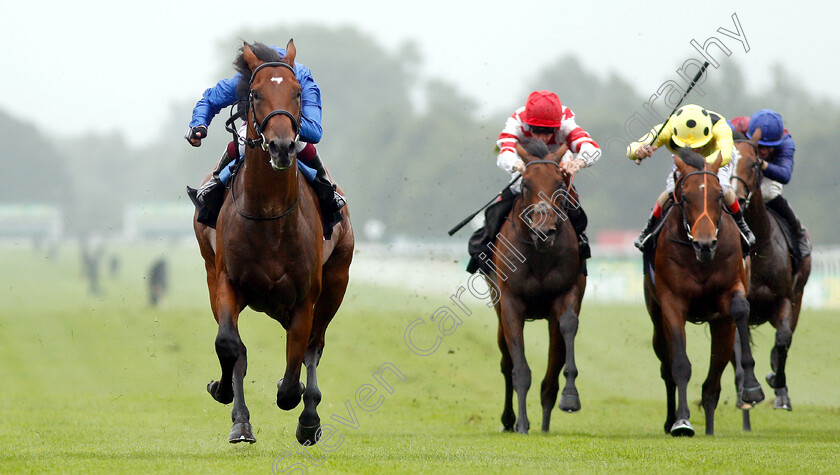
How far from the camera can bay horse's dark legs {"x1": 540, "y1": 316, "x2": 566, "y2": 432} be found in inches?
390

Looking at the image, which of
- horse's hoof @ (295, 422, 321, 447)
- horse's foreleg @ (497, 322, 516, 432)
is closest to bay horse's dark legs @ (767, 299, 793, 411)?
horse's foreleg @ (497, 322, 516, 432)

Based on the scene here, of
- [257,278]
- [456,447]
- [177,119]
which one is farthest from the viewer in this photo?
[177,119]

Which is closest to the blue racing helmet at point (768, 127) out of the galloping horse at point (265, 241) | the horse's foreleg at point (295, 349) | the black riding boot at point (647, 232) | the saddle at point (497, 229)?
the black riding boot at point (647, 232)

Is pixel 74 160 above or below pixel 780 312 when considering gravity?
above

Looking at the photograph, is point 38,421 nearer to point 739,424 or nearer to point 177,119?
point 739,424

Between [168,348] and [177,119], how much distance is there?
10137 centimetres

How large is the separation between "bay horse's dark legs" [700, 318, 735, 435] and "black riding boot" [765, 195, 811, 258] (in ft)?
7.09

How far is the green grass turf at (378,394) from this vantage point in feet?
23.9

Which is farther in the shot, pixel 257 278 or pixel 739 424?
pixel 739 424

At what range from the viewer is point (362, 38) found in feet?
305

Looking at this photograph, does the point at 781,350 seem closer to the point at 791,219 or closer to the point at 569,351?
the point at 791,219

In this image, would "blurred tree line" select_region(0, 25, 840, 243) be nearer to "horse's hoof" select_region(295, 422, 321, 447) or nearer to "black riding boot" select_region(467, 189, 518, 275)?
"black riding boot" select_region(467, 189, 518, 275)

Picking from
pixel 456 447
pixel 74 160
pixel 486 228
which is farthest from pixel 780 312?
pixel 74 160

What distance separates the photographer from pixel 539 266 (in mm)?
9602
